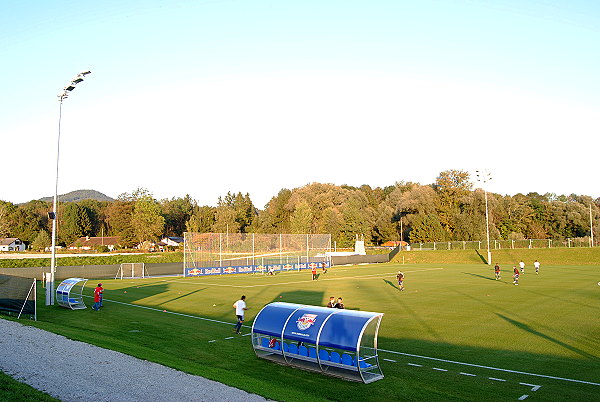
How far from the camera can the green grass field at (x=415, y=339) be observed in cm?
1255

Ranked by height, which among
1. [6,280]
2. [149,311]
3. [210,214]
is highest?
[210,214]

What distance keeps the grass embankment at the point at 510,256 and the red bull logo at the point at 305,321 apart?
6239 cm

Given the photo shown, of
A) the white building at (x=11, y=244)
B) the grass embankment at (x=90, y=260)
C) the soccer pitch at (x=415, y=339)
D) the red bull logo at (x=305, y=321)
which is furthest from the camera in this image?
Result: the white building at (x=11, y=244)

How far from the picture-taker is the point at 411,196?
364 feet

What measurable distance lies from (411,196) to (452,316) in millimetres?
89105

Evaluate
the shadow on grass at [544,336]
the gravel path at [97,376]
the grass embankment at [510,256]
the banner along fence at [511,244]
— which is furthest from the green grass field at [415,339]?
the banner along fence at [511,244]

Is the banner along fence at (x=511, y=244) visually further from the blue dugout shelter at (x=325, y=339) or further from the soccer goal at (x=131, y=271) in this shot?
the blue dugout shelter at (x=325, y=339)

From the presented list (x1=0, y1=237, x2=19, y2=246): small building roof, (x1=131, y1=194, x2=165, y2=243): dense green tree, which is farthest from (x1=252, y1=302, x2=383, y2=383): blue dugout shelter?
(x1=0, y1=237, x2=19, y2=246): small building roof

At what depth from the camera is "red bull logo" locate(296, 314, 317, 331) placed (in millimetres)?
14164

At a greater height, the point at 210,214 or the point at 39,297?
the point at 210,214

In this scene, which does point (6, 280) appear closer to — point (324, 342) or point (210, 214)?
point (324, 342)

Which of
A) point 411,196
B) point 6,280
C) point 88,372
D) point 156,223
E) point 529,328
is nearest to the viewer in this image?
point 88,372

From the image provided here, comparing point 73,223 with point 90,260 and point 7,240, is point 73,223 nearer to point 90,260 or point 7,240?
point 7,240

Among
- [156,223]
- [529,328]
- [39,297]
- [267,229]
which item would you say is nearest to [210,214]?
[267,229]
